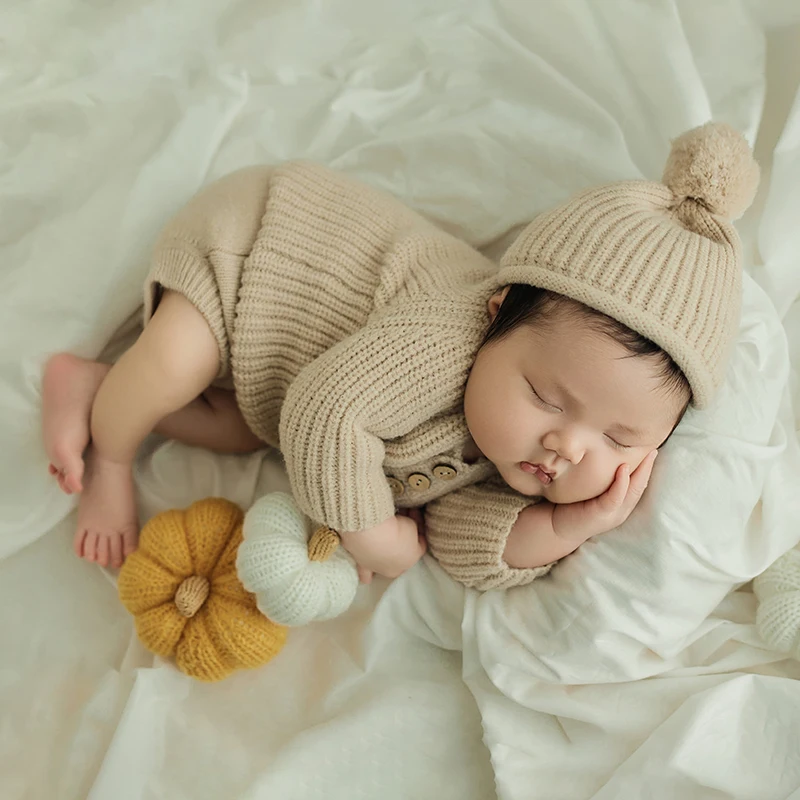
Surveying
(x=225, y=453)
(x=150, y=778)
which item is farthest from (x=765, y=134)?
(x=150, y=778)

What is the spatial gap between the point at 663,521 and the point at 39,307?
3.22ft

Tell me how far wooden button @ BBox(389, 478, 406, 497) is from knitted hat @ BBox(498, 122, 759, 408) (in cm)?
32

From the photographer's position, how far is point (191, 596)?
104 cm

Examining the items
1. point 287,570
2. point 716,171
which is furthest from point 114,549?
point 716,171

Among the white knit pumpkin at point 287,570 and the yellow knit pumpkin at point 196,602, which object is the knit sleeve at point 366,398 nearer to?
the white knit pumpkin at point 287,570

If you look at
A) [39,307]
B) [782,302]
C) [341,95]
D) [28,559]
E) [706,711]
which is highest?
[341,95]

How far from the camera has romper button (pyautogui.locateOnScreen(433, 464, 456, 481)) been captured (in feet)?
3.42

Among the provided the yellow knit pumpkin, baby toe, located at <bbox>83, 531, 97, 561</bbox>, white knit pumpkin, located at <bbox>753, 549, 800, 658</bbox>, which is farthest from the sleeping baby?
white knit pumpkin, located at <bbox>753, 549, 800, 658</bbox>

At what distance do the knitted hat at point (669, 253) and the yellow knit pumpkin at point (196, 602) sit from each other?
1.81 ft

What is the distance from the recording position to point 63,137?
1.27 metres

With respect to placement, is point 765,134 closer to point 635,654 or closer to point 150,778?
point 635,654

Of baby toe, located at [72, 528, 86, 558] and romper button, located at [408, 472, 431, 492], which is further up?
romper button, located at [408, 472, 431, 492]

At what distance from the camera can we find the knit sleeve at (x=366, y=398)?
953 mm

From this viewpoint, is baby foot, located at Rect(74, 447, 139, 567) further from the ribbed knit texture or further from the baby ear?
the baby ear
